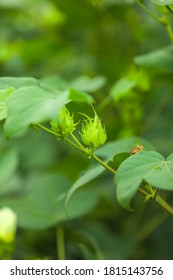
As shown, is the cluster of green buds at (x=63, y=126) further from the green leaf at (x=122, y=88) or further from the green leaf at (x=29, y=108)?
the green leaf at (x=122, y=88)

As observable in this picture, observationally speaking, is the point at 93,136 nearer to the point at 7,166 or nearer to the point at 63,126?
the point at 63,126

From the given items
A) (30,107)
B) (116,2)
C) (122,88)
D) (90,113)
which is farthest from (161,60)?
(116,2)

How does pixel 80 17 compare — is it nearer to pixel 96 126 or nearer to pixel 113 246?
pixel 113 246

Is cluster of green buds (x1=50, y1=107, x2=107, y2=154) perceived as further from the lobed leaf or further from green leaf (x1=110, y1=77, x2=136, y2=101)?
green leaf (x1=110, y1=77, x2=136, y2=101)

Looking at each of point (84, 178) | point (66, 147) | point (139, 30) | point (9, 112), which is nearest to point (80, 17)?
point (139, 30)

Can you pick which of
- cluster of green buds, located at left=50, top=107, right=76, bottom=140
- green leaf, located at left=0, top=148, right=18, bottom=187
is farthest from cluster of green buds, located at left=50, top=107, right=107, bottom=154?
green leaf, located at left=0, top=148, right=18, bottom=187
